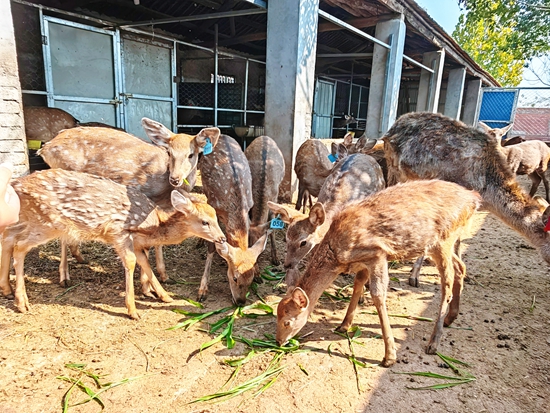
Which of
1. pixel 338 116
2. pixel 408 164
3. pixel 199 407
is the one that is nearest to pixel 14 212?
pixel 199 407

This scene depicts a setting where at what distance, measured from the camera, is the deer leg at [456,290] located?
3719 mm

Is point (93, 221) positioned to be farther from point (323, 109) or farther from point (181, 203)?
point (323, 109)

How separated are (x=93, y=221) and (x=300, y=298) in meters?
2.08

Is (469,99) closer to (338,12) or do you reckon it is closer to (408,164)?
(338,12)

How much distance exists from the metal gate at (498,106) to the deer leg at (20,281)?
1959cm

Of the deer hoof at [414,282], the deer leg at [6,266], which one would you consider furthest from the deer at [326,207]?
the deer leg at [6,266]

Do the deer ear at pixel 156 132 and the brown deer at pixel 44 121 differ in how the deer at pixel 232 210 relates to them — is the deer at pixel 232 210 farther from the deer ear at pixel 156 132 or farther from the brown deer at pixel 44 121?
the brown deer at pixel 44 121

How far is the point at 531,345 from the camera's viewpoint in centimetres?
353

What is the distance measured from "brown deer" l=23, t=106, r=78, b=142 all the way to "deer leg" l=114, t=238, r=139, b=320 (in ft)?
17.4

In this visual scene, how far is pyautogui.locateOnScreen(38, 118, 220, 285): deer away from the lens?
477cm

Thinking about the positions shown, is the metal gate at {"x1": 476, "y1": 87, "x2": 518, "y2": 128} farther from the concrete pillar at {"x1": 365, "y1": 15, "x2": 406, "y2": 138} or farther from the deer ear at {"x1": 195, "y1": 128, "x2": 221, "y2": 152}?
the deer ear at {"x1": 195, "y1": 128, "x2": 221, "y2": 152}

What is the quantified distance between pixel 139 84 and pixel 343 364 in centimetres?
930

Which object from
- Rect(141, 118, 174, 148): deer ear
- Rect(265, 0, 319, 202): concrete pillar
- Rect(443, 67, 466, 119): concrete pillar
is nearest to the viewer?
Rect(141, 118, 174, 148): deer ear

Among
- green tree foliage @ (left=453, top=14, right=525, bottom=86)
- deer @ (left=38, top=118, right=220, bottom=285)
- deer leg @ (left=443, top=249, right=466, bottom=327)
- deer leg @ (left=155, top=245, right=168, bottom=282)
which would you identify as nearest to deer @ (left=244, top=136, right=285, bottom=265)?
deer @ (left=38, top=118, right=220, bottom=285)
